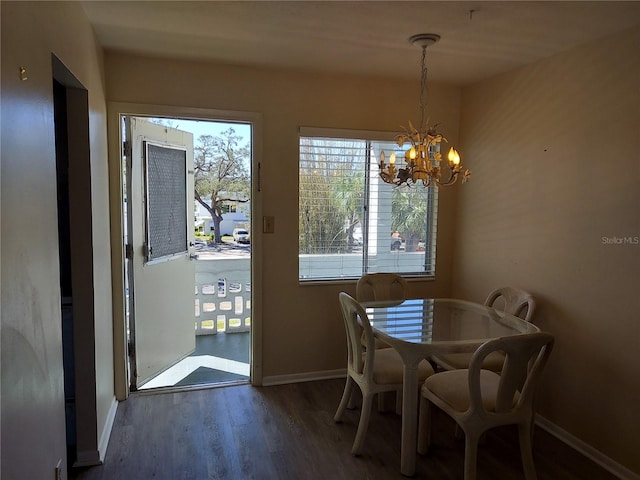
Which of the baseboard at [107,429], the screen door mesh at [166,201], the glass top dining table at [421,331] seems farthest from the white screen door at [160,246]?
the glass top dining table at [421,331]

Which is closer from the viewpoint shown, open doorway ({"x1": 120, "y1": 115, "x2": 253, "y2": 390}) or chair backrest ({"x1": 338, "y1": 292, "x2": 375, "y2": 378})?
chair backrest ({"x1": 338, "y1": 292, "x2": 375, "y2": 378})

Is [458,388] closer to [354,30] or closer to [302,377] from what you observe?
[302,377]

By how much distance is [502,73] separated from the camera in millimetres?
3086

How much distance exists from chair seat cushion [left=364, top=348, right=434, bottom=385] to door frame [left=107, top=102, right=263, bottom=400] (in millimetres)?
1057

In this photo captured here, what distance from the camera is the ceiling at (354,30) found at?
2.06 metres

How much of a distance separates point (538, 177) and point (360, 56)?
55.7 inches

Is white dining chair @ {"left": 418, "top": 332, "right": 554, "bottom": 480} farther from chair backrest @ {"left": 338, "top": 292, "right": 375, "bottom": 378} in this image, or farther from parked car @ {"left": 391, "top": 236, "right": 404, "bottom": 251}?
parked car @ {"left": 391, "top": 236, "right": 404, "bottom": 251}

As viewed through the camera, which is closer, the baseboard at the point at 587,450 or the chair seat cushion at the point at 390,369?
the baseboard at the point at 587,450

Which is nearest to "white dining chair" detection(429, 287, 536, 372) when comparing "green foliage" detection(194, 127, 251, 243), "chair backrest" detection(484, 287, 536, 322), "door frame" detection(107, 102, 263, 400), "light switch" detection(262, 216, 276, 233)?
"chair backrest" detection(484, 287, 536, 322)

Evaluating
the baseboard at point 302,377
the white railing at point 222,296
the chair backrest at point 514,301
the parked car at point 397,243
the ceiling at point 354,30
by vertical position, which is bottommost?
the baseboard at point 302,377

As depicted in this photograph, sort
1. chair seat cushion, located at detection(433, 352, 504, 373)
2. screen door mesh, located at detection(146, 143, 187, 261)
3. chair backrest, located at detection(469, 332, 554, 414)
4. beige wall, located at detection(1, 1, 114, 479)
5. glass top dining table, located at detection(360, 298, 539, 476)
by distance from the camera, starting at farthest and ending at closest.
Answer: screen door mesh, located at detection(146, 143, 187, 261) < chair seat cushion, located at detection(433, 352, 504, 373) < glass top dining table, located at detection(360, 298, 539, 476) < chair backrest, located at detection(469, 332, 554, 414) < beige wall, located at detection(1, 1, 114, 479)

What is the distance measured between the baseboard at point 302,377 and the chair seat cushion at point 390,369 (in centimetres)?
91

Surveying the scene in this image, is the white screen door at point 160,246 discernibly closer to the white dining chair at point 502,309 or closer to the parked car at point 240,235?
the parked car at point 240,235

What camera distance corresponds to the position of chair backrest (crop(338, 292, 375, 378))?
7.50 ft
